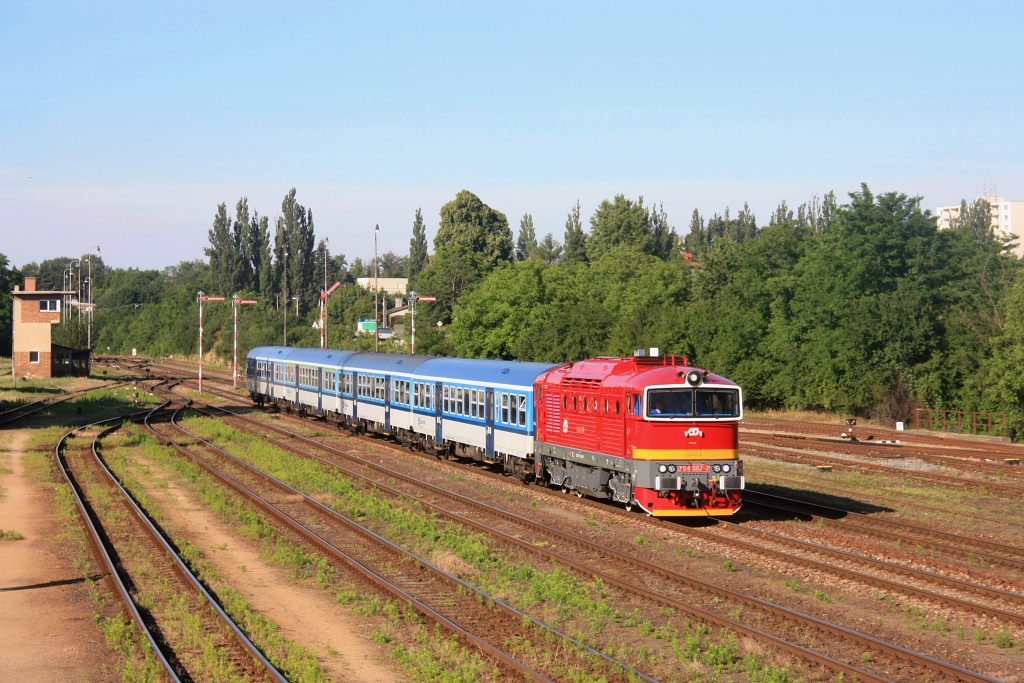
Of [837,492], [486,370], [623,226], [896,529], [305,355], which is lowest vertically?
[837,492]

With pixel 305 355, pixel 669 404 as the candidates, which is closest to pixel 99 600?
pixel 669 404

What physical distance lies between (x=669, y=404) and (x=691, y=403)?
0.48 metres

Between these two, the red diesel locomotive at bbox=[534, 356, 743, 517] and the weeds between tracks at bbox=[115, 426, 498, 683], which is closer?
Result: the weeds between tracks at bbox=[115, 426, 498, 683]

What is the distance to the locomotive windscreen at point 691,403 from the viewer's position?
21469 millimetres

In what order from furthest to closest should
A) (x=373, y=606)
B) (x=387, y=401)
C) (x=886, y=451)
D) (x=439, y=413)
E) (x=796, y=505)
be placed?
1. (x=387, y=401)
2. (x=886, y=451)
3. (x=439, y=413)
4. (x=796, y=505)
5. (x=373, y=606)

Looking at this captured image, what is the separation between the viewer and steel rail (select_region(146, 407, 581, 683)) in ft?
41.1

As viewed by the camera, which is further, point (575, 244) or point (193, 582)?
point (575, 244)

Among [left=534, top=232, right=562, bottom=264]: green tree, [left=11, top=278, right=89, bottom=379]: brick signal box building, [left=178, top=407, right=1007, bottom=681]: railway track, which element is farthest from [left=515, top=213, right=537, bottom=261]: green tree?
A: [left=178, top=407, right=1007, bottom=681]: railway track

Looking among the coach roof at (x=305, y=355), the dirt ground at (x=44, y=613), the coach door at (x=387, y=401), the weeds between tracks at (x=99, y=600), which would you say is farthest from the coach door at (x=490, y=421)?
the coach roof at (x=305, y=355)

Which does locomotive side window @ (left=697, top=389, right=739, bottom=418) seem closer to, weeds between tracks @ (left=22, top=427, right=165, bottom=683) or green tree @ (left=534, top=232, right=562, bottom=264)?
weeds between tracks @ (left=22, top=427, right=165, bottom=683)

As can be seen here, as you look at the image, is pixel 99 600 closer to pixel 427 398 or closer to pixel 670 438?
pixel 670 438

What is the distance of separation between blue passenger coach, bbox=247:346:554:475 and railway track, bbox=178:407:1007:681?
287 cm

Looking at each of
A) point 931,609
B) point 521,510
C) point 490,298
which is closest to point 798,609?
point 931,609

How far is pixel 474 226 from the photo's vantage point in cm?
12825
